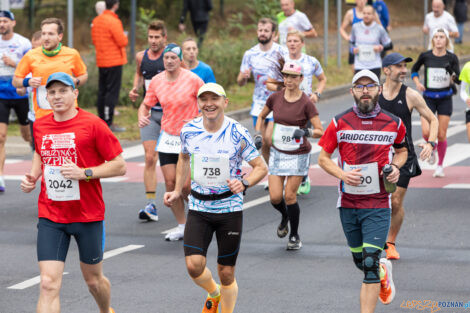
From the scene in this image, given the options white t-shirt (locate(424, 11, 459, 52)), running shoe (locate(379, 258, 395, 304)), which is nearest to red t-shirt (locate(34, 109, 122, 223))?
running shoe (locate(379, 258, 395, 304))

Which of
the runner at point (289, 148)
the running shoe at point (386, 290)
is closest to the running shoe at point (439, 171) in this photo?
the runner at point (289, 148)

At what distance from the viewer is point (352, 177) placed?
7.45 metres

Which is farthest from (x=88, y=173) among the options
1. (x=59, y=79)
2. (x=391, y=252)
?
(x=391, y=252)

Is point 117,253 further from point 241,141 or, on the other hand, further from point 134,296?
point 241,141

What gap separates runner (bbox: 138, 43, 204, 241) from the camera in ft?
33.4

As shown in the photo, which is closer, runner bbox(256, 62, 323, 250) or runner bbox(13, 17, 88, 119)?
runner bbox(256, 62, 323, 250)

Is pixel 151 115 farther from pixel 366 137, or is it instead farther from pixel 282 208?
pixel 366 137

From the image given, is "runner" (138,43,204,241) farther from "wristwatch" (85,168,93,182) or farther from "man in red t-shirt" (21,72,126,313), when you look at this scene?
"wristwatch" (85,168,93,182)

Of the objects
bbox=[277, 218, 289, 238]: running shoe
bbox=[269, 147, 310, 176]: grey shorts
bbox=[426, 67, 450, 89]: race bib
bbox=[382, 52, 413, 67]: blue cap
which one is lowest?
bbox=[277, 218, 289, 238]: running shoe

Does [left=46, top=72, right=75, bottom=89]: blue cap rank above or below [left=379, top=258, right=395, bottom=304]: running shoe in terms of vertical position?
above

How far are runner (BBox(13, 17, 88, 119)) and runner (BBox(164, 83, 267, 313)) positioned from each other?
13.3ft

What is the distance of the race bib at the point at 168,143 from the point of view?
10.3 meters

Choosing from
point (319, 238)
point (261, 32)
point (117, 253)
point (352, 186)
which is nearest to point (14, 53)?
point (261, 32)

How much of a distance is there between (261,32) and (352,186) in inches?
228
